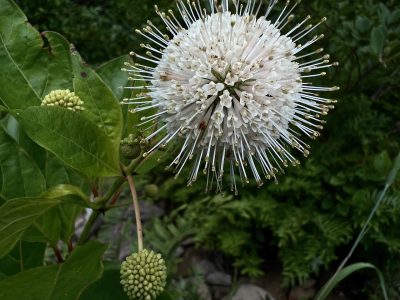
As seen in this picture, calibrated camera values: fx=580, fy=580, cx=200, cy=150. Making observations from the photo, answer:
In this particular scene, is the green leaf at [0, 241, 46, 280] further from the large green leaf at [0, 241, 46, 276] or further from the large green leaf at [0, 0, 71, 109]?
the large green leaf at [0, 0, 71, 109]

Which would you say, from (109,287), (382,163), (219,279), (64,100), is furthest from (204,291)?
(64,100)

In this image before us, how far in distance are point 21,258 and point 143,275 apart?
45 cm

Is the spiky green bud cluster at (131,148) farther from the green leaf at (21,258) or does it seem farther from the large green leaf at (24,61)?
the green leaf at (21,258)

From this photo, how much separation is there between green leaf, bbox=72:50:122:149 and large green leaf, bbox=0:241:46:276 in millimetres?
430

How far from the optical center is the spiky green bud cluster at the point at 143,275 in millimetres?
1173

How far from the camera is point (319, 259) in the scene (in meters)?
2.57

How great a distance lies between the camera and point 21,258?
1468 millimetres

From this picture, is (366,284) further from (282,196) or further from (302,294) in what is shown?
(282,196)

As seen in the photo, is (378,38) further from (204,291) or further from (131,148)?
(204,291)

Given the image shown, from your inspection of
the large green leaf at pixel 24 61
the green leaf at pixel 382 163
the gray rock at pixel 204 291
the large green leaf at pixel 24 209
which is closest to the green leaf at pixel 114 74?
the large green leaf at pixel 24 61

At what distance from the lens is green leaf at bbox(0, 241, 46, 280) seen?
1463mm

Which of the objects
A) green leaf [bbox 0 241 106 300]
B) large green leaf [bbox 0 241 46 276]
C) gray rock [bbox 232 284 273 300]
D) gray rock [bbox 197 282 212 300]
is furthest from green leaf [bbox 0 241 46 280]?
gray rock [bbox 232 284 273 300]

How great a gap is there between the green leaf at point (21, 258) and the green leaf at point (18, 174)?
21 cm

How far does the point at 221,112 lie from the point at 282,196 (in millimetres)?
1673
